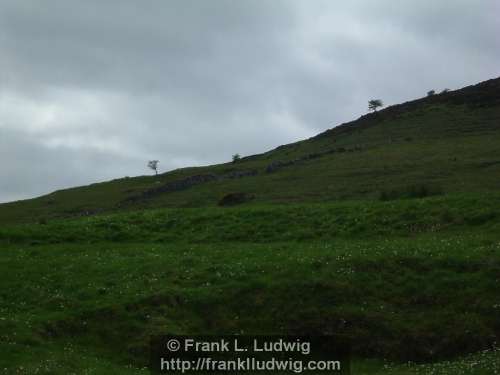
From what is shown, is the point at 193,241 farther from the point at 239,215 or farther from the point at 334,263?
the point at 334,263

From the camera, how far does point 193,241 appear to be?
38.3m

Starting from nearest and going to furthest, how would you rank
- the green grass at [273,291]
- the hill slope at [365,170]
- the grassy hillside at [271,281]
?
the grassy hillside at [271,281] < the green grass at [273,291] < the hill slope at [365,170]

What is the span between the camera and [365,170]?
2549 inches

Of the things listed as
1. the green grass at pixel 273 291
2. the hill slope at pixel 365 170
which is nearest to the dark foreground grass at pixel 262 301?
the green grass at pixel 273 291

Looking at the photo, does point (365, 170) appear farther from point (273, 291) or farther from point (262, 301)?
point (262, 301)

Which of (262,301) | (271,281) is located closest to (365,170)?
(271,281)

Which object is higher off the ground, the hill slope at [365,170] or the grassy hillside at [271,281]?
the hill slope at [365,170]

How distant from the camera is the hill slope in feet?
182

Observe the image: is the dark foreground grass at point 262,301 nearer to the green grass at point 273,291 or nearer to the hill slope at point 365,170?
the green grass at point 273,291

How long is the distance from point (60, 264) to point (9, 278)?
2876 mm

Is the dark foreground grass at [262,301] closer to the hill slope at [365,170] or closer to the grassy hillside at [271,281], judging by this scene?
the grassy hillside at [271,281]

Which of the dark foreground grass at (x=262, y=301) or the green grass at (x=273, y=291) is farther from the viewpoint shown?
the green grass at (x=273, y=291)

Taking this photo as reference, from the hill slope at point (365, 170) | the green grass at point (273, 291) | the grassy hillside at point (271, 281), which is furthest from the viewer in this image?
the hill slope at point (365, 170)

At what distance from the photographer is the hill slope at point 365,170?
5544 cm
